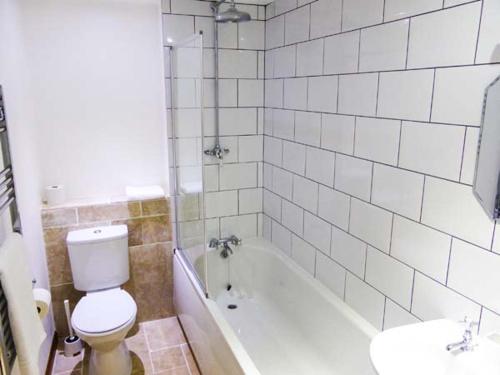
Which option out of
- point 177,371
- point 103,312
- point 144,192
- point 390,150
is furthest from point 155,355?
point 390,150

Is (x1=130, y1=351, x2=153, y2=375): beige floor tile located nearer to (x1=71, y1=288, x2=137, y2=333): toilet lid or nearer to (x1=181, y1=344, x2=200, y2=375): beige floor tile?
(x1=181, y1=344, x2=200, y2=375): beige floor tile

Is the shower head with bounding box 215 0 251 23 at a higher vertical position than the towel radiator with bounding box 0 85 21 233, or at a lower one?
higher

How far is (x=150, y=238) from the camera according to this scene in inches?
111

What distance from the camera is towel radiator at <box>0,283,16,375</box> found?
1406 mm

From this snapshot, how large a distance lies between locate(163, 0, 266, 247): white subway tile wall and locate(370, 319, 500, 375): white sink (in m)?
1.15

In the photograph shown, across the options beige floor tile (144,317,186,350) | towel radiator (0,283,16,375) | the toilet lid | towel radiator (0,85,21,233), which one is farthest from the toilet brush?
towel radiator (0,283,16,375)

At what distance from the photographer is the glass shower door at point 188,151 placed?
7.11ft

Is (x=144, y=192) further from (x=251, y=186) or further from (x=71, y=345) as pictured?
(x=71, y=345)

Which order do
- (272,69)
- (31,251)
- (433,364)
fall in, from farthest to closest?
(272,69) < (31,251) < (433,364)

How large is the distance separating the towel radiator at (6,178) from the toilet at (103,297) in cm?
71

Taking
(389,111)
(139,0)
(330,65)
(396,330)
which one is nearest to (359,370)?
(396,330)

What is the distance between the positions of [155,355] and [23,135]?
1629 mm

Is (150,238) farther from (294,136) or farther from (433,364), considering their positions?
(433,364)

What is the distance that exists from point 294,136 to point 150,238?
4.14 feet
